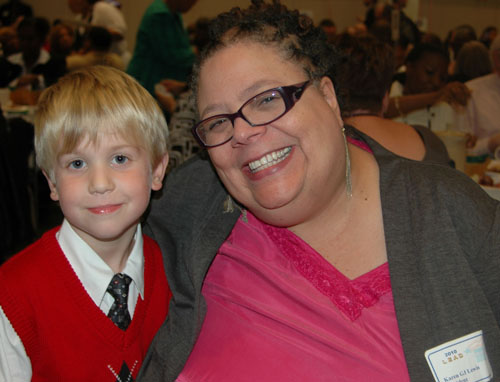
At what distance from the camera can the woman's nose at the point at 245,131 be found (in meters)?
1.44

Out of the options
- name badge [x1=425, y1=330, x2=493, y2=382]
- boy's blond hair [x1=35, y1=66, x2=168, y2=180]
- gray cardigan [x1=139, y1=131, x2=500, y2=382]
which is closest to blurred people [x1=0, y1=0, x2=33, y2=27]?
boy's blond hair [x1=35, y1=66, x2=168, y2=180]

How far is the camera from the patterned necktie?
61.9 inches

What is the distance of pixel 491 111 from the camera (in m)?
3.55

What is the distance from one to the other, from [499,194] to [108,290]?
4.63 feet

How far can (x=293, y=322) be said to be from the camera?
1451 millimetres

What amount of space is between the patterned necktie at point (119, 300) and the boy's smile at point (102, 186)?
15 cm

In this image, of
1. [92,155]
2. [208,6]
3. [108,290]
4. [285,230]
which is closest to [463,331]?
[285,230]

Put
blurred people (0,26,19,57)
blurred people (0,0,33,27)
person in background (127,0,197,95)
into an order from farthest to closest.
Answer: blurred people (0,0,33,27)
blurred people (0,26,19,57)
person in background (127,0,197,95)

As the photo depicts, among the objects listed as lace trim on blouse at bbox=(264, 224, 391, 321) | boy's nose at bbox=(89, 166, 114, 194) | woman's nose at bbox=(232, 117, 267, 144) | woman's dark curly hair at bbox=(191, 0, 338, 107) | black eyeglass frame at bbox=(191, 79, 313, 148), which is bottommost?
lace trim on blouse at bbox=(264, 224, 391, 321)

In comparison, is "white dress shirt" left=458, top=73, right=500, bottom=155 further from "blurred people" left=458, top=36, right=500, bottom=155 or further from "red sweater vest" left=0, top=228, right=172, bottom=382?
"red sweater vest" left=0, top=228, right=172, bottom=382

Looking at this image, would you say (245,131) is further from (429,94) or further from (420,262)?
(429,94)

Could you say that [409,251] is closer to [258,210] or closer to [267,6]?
[258,210]

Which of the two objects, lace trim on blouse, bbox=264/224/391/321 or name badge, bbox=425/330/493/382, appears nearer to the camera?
name badge, bbox=425/330/493/382

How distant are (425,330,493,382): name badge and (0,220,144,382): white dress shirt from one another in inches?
36.3
